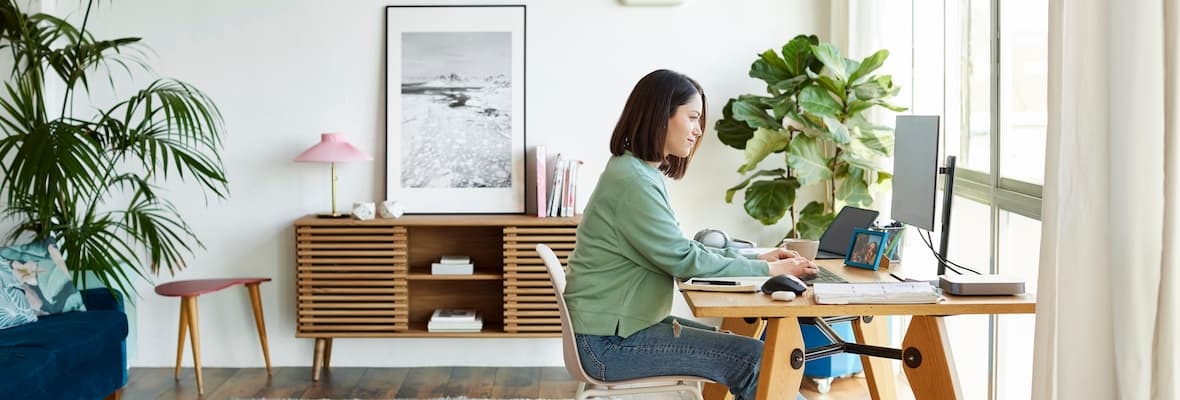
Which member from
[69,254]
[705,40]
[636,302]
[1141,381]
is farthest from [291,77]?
[1141,381]

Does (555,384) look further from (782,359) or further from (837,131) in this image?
(782,359)

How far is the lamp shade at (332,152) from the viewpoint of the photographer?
183 inches

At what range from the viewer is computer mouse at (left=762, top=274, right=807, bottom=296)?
2.62 m

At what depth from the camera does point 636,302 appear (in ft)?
9.14

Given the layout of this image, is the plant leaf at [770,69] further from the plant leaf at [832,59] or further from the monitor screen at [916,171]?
the monitor screen at [916,171]

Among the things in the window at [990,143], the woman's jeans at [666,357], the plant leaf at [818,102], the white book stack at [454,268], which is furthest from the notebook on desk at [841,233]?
the white book stack at [454,268]

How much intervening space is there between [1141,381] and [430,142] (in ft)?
11.2

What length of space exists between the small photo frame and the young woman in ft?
1.00

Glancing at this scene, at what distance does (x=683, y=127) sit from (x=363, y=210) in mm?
2246

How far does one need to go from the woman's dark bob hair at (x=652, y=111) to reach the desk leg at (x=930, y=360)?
81 centimetres

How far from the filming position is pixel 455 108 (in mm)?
4906

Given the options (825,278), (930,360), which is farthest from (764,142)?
(930,360)

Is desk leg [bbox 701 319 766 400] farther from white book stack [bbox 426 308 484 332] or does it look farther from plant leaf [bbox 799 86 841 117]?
white book stack [bbox 426 308 484 332]

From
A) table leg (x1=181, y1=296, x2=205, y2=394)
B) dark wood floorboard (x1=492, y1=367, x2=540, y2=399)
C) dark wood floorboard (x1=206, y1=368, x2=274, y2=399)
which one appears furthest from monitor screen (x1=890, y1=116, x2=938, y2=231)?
table leg (x1=181, y1=296, x2=205, y2=394)
